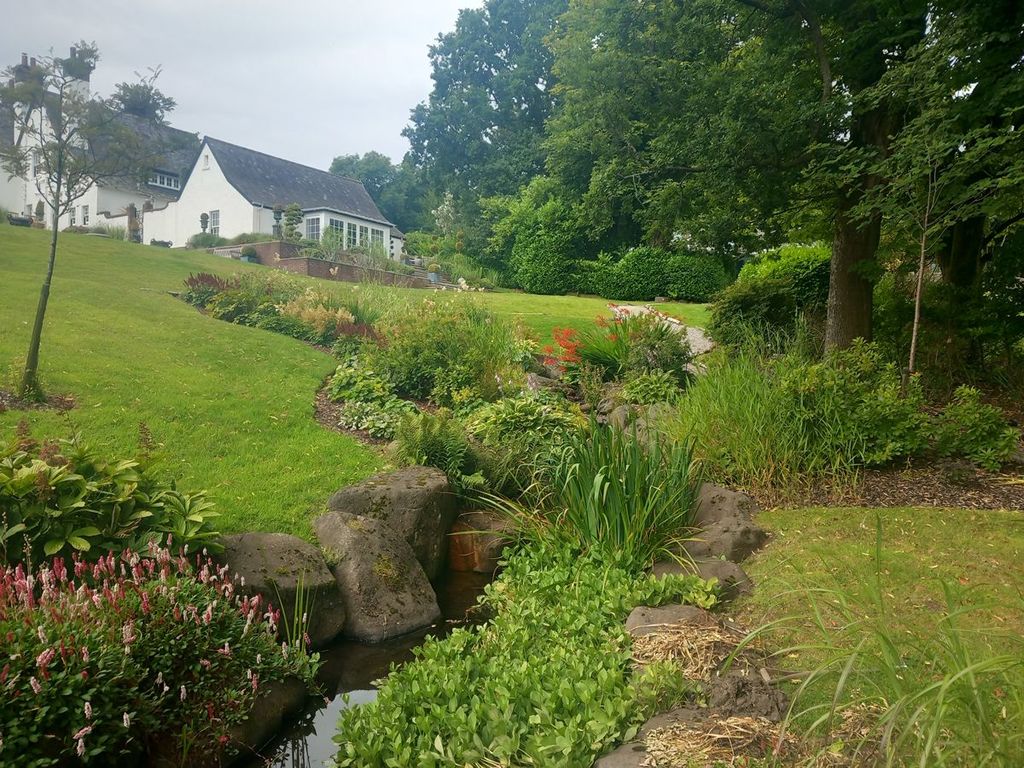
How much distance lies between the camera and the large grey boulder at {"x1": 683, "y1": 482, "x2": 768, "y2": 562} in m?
4.31

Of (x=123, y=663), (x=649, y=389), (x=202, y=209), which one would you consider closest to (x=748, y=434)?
(x=649, y=389)

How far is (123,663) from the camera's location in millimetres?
2576

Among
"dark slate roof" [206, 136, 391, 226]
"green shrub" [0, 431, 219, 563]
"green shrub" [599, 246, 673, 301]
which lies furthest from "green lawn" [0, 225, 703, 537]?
"dark slate roof" [206, 136, 391, 226]

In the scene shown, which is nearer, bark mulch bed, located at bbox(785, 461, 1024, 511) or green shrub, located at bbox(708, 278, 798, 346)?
bark mulch bed, located at bbox(785, 461, 1024, 511)

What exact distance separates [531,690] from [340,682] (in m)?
1.43

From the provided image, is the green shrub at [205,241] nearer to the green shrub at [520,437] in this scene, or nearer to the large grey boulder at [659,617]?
the green shrub at [520,437]

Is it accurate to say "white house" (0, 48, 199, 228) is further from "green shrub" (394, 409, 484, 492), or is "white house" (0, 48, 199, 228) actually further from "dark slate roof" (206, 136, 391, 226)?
"green shrub" (394, 409, 484, 492)

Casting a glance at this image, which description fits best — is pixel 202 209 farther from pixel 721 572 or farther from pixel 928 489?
pixel 721 572

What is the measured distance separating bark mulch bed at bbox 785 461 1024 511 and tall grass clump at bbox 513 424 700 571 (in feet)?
3.58

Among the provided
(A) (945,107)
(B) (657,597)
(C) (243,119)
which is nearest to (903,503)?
(B) (657,597)

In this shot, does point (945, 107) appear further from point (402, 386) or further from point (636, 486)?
point (402, 386)

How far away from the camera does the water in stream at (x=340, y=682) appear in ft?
10.6

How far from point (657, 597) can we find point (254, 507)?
3032 millimetres

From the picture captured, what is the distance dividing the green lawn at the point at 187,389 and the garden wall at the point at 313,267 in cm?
744
